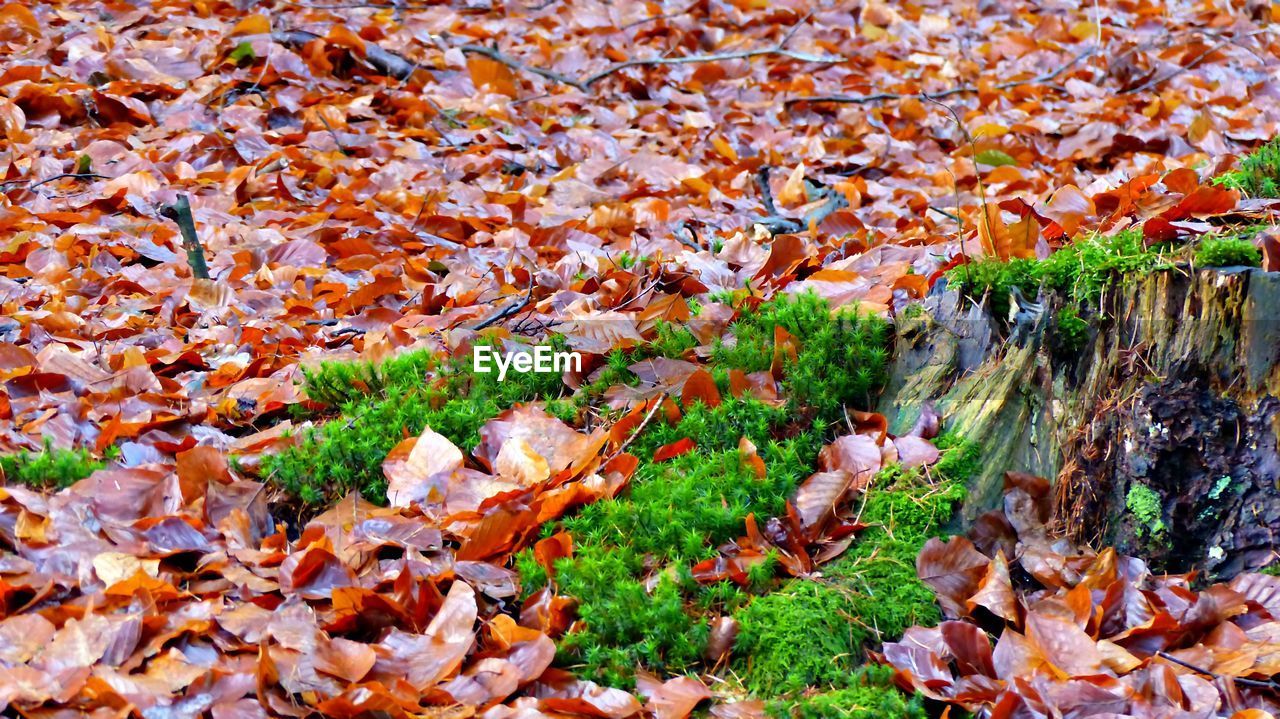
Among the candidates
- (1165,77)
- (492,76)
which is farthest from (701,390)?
(1165,77)

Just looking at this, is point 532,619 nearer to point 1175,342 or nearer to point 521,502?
point 521,502

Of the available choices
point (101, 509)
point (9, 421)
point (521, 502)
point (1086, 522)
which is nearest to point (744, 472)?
point (521, 502)

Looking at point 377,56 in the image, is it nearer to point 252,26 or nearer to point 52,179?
point 252,26

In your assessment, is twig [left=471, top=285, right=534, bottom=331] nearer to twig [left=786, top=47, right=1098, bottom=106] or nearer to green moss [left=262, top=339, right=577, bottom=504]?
green moss [left=262, top=339, right=577, bottom=504]

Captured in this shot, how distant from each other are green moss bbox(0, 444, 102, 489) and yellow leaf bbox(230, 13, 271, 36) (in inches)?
173

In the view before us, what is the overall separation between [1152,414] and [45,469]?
2.74m

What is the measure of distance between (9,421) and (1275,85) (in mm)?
7285

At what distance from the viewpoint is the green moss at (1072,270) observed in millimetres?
2594

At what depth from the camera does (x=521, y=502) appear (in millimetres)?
2623

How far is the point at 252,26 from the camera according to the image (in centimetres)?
645

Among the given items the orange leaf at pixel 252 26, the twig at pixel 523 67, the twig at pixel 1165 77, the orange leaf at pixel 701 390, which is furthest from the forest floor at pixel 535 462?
the twig at pixel 1165 77

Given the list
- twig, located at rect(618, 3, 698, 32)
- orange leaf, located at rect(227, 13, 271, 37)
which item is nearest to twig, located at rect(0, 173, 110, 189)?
orange leaf, located at rect(227, 13, 271, 37)

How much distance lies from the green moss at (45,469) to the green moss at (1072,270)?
231 centimetres

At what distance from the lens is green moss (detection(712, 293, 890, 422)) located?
284 cm
